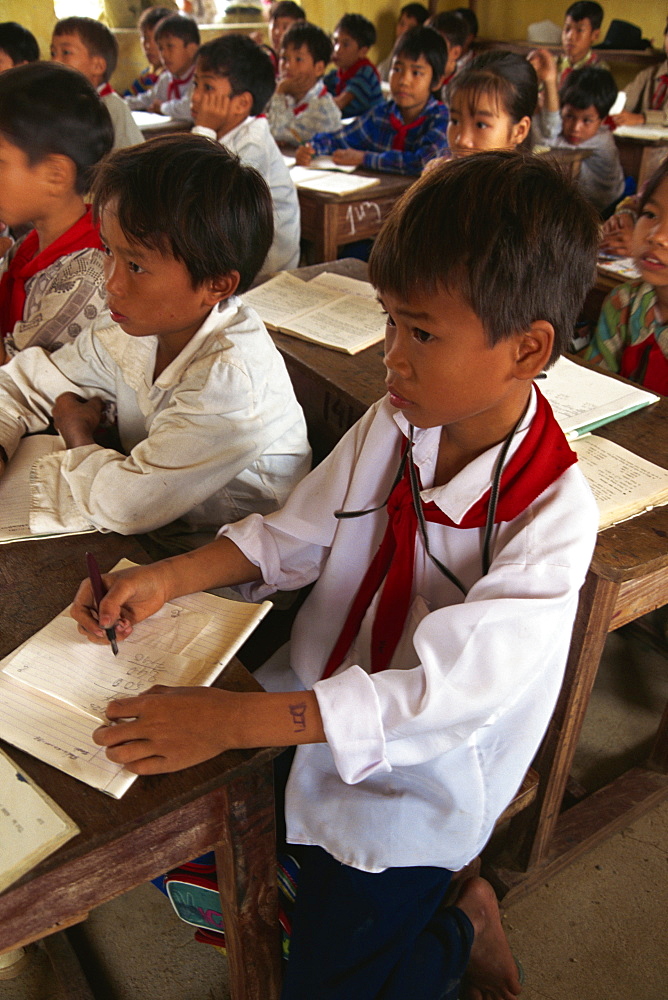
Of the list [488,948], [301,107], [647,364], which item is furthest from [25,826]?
[301,107]

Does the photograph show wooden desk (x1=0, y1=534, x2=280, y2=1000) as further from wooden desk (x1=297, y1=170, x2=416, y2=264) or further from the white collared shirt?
wooden desk (x1=297, y1=170, x2=416, y2=264)

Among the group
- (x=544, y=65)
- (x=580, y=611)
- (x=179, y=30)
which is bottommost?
(x=580, y=611)

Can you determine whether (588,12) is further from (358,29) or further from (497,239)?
(497,239)

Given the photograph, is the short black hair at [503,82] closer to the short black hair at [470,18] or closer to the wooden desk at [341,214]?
the wooden desk at [341,214]

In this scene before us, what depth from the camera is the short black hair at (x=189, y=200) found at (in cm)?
108

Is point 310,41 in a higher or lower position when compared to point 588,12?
lower

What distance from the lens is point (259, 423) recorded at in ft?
3.81

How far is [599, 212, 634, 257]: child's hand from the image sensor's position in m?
2.29

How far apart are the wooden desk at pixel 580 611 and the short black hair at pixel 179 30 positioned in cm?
432

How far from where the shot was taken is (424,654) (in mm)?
762

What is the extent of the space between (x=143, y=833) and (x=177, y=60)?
548cm

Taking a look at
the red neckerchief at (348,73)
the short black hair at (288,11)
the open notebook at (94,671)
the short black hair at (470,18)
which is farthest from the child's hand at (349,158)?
the short black hair at (470,18)

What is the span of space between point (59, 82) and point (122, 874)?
1.60m

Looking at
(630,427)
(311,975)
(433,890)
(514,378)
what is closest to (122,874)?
(311,975)
